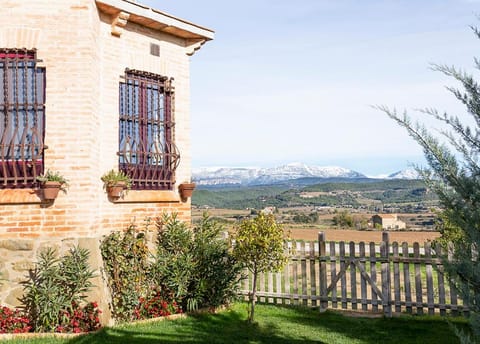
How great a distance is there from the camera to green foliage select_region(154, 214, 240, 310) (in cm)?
874

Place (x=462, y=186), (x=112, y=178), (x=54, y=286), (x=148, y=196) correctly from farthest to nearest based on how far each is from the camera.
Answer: (x=148, y=196)
(x=112, y=178)
(x=54, y=286)
(x=462, y=186)

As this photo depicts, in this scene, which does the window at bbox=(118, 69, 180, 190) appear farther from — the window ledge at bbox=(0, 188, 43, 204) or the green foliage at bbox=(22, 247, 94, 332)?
the green foliage at bbox=(22, 247, 94, 332)

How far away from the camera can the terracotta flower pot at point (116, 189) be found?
8312mm

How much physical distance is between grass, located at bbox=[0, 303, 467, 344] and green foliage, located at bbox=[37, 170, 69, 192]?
2.35 m

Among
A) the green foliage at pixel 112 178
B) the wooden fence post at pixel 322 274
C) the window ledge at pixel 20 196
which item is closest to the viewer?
the window ledge at pixel 20 196

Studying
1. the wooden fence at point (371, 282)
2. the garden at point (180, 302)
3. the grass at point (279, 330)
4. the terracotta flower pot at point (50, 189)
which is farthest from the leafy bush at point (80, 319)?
the wooden fence at point (371, 282)

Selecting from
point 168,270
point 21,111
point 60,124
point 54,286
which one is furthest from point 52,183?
point 168,270

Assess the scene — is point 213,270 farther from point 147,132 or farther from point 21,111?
point 21,111

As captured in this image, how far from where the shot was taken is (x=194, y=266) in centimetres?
890

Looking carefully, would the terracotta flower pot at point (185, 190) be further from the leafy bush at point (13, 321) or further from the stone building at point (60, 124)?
the leafy bush at point (13, 321)

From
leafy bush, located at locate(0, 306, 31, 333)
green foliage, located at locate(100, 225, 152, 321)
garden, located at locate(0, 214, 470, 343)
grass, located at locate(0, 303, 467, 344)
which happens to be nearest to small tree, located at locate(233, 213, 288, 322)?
garden, located at locate(0, 214, 470, 343)

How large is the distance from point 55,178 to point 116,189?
3.46 feet

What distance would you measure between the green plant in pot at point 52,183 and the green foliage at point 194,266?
2144mm

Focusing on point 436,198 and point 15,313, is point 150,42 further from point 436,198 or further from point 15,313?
point 436,198
